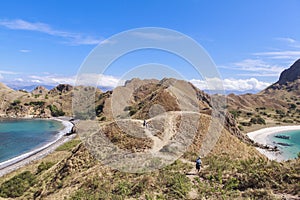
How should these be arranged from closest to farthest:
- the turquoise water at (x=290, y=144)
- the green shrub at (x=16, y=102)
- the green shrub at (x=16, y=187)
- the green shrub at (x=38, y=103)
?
the green shrub at (x=16, y=187)
the turquoise water at (x=290, y=144)
the green shrub at (x=16, y=102)
the green shrub at (x=38, y=103)

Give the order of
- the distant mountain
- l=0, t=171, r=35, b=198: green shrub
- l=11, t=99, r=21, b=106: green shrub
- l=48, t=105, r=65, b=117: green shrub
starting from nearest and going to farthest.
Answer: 1. l=0, t=171, r=35, b=198: green shrub
2. l=48, t=105, r=65, b=117: green shrub
3. the distant mountain
4. l=11, t=99, r=21, b=106: green shrub

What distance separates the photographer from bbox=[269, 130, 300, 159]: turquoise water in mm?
64037

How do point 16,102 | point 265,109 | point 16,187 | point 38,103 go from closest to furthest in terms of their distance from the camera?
point 16,187, point 16,102, point 38,103, point 265,109

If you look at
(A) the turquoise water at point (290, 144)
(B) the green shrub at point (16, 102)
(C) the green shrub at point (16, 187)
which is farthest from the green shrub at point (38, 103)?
(C) the green shrub at point (16, 187)

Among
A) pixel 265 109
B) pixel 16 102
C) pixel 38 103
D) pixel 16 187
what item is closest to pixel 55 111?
pixel 38 103

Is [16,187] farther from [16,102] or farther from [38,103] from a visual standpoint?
[16,102]

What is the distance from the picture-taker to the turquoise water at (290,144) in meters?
64.0

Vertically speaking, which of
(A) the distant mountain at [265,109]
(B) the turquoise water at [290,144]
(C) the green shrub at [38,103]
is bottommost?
(B) the turquoise water at [290,144]

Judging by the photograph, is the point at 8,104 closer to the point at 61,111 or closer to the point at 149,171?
the point at 61,111

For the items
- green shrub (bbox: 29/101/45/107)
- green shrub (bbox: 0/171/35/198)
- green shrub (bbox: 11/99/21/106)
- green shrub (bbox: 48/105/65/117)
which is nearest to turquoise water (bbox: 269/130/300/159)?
green shrub (bbox: 0/171/35/198)

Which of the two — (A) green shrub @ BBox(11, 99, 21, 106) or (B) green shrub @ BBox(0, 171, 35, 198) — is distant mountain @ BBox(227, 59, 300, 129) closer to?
(A) green shrub @ BBox(11, 99, 21, 106)

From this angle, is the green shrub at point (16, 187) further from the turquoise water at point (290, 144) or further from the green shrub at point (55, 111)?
the green shrub at point (55, 111)

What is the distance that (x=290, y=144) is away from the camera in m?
78.8

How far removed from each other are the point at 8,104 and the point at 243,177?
13651 cm
